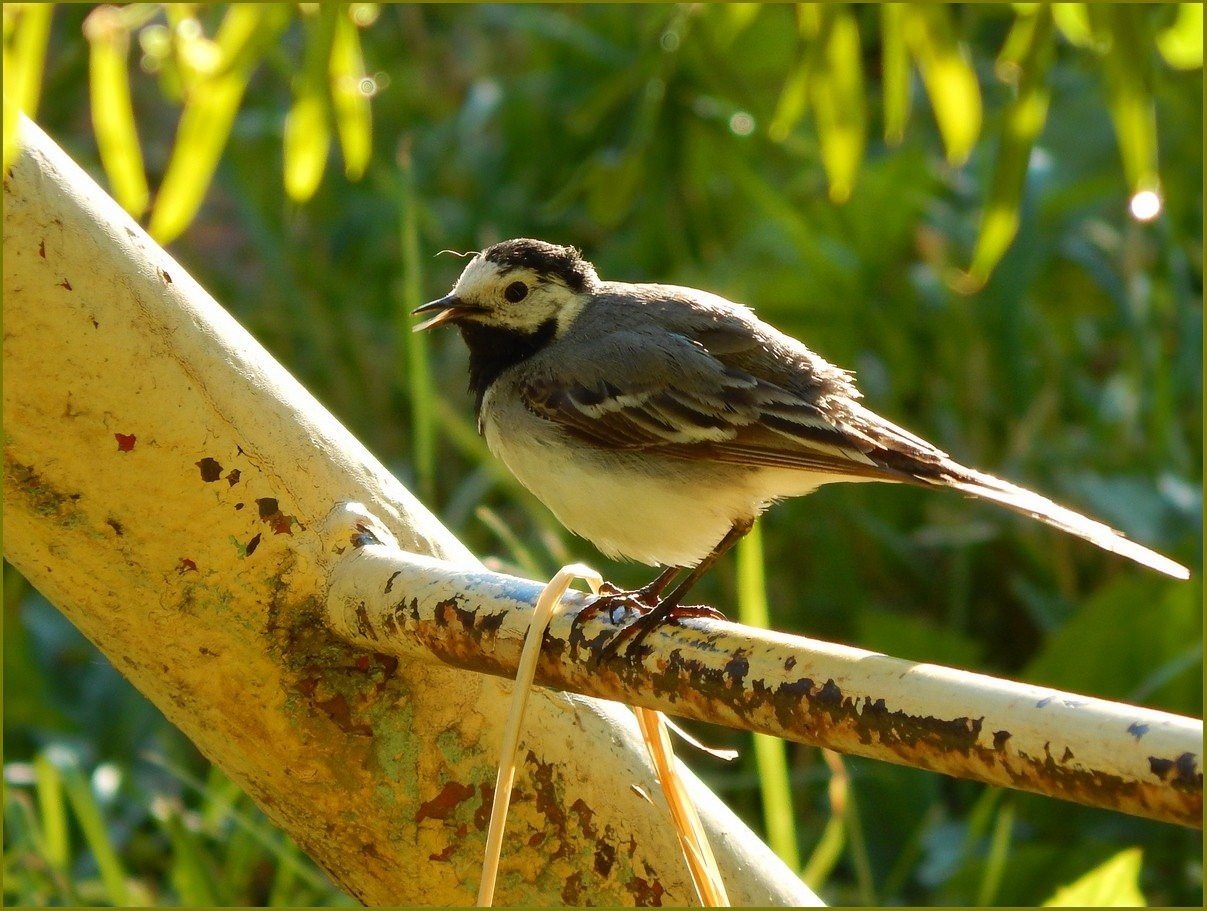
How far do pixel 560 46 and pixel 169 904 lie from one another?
3698 millimetres

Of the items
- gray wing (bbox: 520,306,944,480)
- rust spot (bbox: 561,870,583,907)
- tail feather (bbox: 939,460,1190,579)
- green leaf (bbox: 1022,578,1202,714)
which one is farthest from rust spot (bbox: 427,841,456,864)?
green leaf (bbox: 1022,578,1202,714)

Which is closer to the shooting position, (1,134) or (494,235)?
(1,134)

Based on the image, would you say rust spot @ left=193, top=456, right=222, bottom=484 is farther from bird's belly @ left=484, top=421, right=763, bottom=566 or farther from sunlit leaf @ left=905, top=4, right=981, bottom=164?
sunlit leaf @ left=905, top=4, right=981, bottom=164

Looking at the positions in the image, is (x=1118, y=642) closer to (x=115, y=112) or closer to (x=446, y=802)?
(x=446, y=802)

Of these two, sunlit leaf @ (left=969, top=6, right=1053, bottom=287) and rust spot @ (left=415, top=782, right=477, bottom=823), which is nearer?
rust spot @ (left=415, top=782, right=477, bottom=823)

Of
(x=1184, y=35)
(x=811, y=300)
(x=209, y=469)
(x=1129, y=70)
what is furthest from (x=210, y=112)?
(x=811, y=300)

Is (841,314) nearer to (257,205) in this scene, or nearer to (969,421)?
(969,421)

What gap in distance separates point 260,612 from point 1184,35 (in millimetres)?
2203

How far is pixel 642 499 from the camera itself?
2.59 meters

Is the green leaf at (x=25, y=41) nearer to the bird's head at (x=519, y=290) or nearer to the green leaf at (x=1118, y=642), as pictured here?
the bird's head at (x=519, y=290)

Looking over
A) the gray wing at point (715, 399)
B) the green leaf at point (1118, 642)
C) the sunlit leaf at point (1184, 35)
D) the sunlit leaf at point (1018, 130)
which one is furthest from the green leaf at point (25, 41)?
the green leaf at point (1118, 642)

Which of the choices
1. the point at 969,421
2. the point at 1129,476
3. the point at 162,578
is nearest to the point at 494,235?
the point at 969,421

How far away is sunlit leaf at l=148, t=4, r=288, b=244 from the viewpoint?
7.20 feet

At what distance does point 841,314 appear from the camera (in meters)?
4.93
